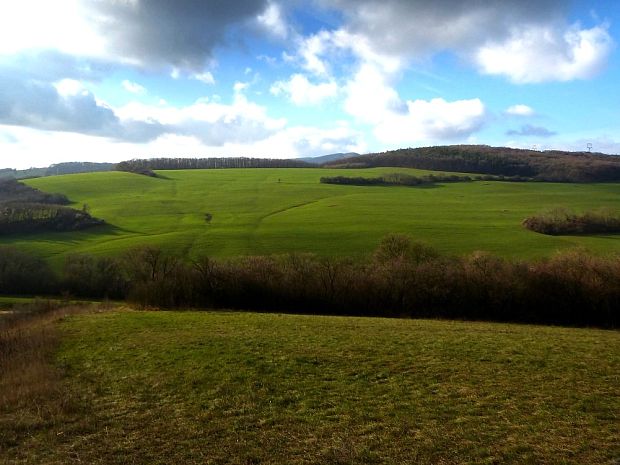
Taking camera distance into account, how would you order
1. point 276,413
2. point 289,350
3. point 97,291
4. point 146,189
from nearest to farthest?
point 276,413 → point 289,350 → point 97,291 → point 146,189

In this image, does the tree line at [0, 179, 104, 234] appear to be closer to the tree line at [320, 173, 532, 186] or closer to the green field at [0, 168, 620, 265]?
the green field at [0, 168, 620, 265]

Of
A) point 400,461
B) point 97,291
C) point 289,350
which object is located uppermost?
point 400,461

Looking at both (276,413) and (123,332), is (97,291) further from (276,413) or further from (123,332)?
(276,413)

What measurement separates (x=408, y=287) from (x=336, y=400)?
26702mm

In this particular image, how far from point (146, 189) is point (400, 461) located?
119m

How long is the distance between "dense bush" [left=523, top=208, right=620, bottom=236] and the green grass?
57.0m

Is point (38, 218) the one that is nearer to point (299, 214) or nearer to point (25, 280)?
point (25, 280)

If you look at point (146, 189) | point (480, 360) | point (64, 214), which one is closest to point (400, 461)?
point (480, 360)

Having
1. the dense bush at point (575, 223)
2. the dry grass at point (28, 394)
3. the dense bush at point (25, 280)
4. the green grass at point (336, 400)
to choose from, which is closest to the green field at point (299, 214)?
the dense bush at point (575, 223)

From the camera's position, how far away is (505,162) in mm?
148125

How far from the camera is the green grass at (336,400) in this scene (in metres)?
9.66

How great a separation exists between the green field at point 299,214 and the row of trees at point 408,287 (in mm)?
19022

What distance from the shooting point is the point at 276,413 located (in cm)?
1178

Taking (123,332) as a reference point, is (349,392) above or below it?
above
